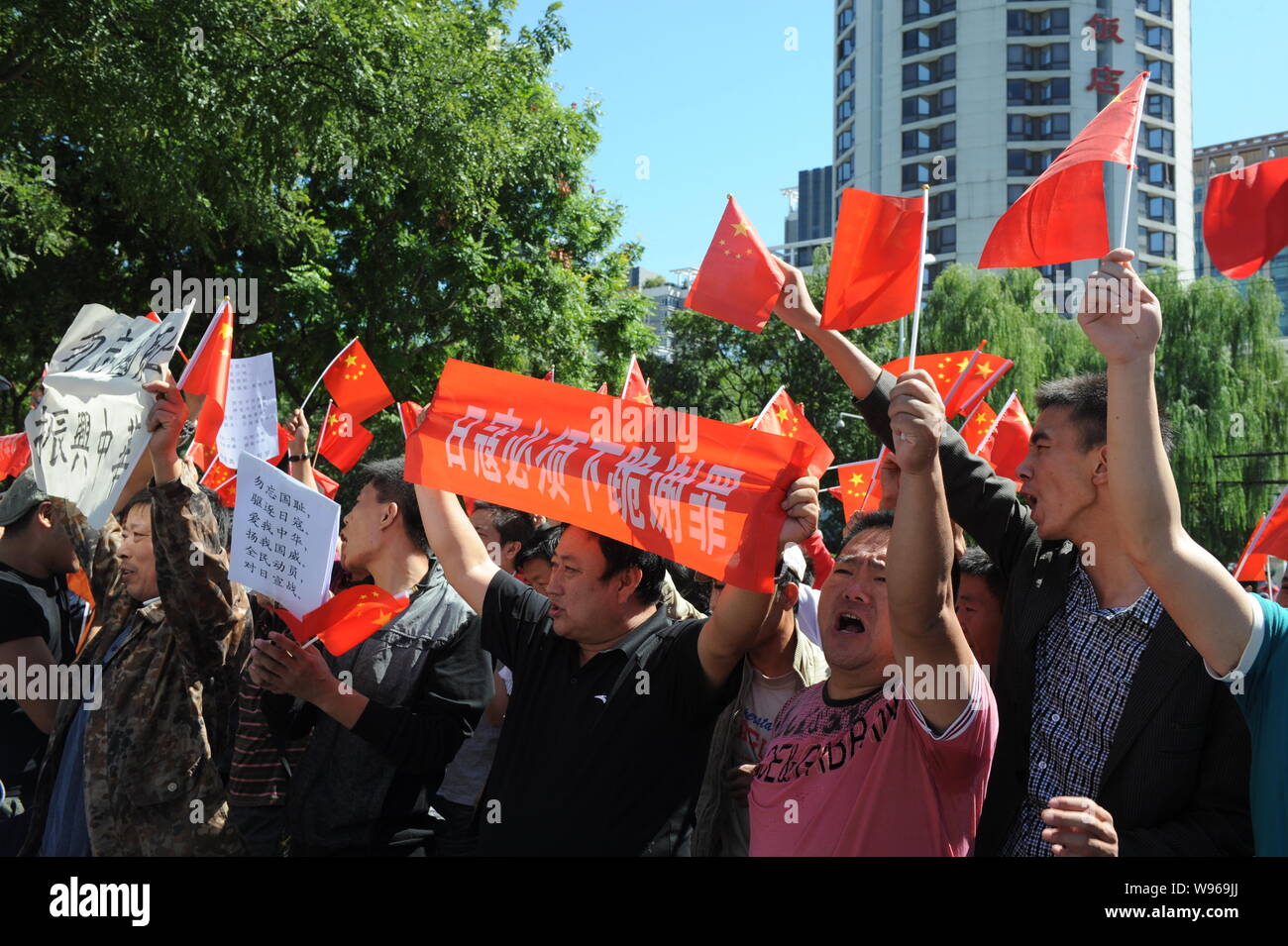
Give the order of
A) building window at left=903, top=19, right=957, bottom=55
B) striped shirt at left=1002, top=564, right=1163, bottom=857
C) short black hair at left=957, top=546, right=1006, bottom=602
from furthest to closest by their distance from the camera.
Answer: building window at left=903, top=19, right=957, bottom=55 → short black hair at left=957, top=546, right=1006, bottom=602 → striped shirt at left=1002, top=564, right=1163, bottom=857

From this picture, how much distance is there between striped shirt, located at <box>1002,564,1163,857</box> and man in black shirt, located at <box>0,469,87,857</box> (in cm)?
274

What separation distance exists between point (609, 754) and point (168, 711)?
1.43 m

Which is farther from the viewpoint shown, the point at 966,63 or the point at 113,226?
the point at 966,63

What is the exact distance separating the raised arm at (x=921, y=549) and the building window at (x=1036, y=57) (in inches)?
2843

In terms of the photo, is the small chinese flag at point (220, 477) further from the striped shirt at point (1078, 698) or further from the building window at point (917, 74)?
the building window at point (917, 74)

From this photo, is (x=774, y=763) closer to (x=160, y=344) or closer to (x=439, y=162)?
(x=160, y=344)

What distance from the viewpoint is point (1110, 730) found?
8.54 feet

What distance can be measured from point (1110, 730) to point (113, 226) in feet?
45.5

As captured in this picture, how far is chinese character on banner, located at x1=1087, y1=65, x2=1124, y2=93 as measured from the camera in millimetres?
67250

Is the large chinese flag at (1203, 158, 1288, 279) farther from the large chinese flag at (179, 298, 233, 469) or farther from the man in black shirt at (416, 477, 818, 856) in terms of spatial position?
the large chinese flag at (179, 298, 233, 469)

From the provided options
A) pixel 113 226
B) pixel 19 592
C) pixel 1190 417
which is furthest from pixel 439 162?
pixel 1190 417

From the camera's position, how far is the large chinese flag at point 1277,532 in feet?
19.8

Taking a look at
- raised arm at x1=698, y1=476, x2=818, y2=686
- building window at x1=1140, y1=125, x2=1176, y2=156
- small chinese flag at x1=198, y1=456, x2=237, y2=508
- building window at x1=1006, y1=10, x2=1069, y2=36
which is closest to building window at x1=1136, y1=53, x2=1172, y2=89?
building window at x1=1140, y1=125, x2=1176, y2=156
